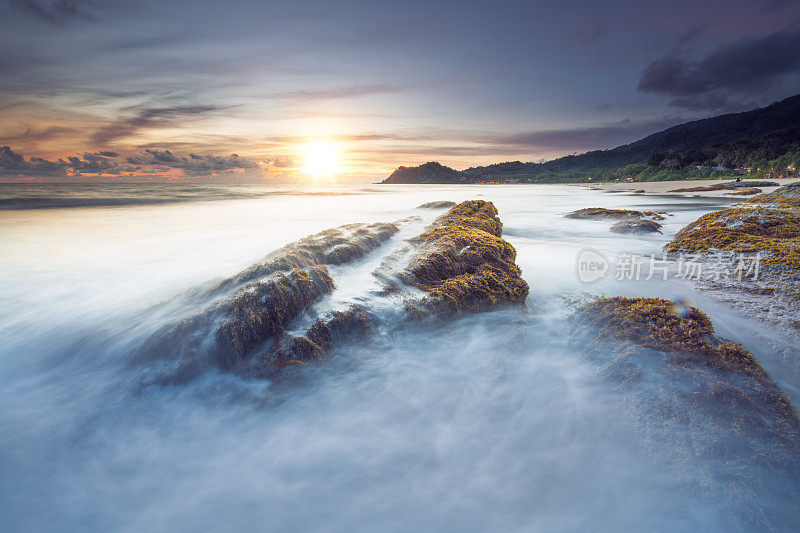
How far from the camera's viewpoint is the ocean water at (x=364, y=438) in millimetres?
2439

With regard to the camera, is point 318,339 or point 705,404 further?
point 318,339

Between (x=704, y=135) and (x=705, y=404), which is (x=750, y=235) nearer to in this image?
(x=705, y=404)

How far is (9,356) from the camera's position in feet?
14.8

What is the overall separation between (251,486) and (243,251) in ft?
29.4

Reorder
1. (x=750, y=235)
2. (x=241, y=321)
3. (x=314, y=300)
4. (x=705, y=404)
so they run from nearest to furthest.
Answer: (x=705, y=404)
(x=241, y=321)
(x=314, y=300)
(x=750, y=235)

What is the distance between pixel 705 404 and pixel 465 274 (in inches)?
130

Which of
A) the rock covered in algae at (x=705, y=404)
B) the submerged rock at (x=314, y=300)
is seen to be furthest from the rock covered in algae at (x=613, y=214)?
the rock covered in algae at (x=705, y=404)

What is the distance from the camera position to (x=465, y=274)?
563cm

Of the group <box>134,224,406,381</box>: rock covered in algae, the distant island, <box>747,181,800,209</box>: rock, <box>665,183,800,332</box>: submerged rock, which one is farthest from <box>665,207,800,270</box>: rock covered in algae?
the distant island

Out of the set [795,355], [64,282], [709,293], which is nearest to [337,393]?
[795,355]

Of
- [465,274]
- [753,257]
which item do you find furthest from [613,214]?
[465,274]

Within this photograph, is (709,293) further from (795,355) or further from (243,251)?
(243,251)

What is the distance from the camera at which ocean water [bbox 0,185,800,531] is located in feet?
8.00

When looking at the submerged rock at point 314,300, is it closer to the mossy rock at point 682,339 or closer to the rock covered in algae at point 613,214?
the mossy rock at point 682,339
